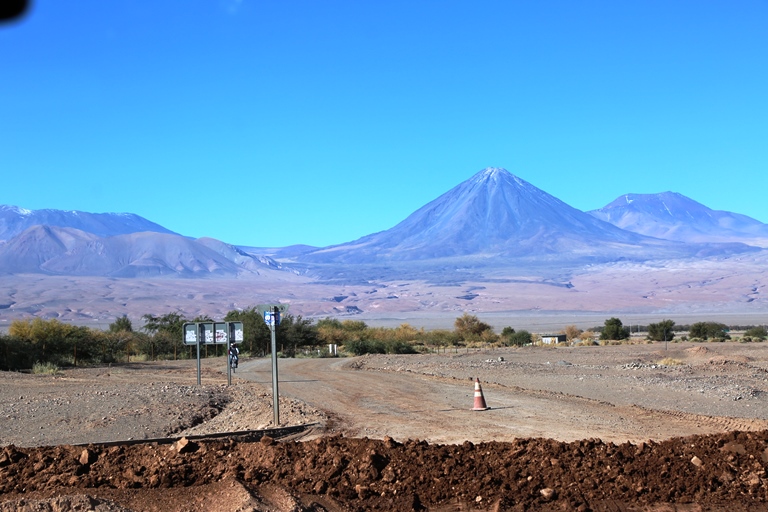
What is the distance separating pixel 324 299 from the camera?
192250mm

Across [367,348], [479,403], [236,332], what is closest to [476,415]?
[479,403]

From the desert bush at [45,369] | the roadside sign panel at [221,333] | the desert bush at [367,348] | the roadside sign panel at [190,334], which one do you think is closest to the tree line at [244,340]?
the desert bush at [367,348]

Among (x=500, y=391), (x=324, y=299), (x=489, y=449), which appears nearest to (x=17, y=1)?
(x=489, y=449)

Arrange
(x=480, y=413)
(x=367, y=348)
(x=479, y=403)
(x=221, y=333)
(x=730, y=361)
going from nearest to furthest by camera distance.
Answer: (x=480, y=413), (x=479, y=403), (x=221, y=333), (x=730, y=361), (x=367, y=348)

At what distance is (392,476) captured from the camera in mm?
9031

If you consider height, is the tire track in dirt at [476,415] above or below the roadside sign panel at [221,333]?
below

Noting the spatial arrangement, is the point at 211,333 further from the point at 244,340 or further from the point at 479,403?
the point at 244,340

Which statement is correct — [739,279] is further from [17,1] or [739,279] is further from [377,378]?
[17,1]

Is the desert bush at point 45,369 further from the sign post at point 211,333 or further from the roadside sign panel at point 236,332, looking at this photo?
the roadside sign panel at point 236,332

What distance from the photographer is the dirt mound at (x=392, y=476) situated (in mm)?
8430

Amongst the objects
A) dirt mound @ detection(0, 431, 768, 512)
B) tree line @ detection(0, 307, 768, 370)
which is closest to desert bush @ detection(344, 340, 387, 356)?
tree line @ detection(0, 307, 768, 370)

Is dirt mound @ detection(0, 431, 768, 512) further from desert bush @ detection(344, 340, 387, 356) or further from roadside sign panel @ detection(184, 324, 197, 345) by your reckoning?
desert bush @ detection(344, 340, 387, 356)

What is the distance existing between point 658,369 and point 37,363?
26.8 meters

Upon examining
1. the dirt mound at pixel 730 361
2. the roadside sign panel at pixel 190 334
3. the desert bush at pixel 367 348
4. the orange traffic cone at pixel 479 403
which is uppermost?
the roadside sign panel at pixel 190 334
